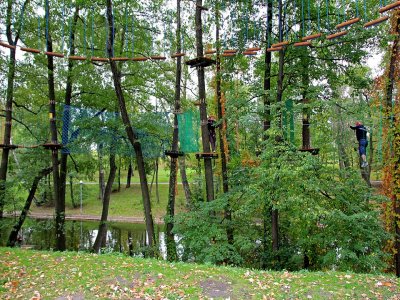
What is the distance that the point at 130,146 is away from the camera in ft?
33.2

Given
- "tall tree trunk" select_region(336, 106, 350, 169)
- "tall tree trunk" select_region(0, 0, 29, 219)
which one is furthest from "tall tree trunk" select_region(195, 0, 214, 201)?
"tall tree trunk" select_region(0, 0, 29, 219)

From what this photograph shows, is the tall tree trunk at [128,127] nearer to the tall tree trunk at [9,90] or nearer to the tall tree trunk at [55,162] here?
the tall tree trunk at [55,162]

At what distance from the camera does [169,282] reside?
4941mm

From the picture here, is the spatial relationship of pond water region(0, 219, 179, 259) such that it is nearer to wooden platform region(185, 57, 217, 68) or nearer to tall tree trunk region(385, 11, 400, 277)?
wooden platform region(185, 57, 217, 68)

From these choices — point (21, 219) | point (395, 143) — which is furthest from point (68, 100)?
point (395, 143)

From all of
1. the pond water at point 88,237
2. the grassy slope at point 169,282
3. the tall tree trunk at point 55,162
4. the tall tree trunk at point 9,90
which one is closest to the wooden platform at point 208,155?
the grassy slope at point 169,282

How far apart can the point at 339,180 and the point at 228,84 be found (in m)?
3.78

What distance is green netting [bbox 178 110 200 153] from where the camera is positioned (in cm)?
880

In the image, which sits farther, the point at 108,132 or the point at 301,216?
the point at 108,132

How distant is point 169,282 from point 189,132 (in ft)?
15.0

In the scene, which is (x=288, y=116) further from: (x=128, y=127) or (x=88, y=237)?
(x=88, y=237)

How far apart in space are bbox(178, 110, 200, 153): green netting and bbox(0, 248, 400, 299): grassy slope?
3.59m

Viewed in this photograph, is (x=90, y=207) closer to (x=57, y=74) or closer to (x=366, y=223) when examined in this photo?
(x=57, y=74)

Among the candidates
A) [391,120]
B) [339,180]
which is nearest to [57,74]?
[339,180]
